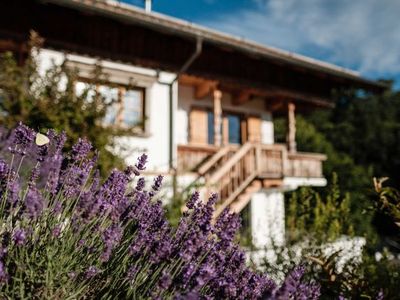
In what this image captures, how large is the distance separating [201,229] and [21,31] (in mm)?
9562

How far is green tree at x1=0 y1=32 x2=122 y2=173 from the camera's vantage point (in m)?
7.25

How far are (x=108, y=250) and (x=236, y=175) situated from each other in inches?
357

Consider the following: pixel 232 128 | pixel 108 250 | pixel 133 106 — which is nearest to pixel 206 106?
pixel 232 128

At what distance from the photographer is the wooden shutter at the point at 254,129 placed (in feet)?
50.0

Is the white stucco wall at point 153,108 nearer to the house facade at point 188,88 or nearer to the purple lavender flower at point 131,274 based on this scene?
the house facade at point 188,88

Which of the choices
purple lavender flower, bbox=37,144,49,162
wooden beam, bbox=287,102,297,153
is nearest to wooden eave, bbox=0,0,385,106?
wooden beam, bbox=287,102,297,153

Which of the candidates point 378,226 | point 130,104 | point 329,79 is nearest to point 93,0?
point 130,104

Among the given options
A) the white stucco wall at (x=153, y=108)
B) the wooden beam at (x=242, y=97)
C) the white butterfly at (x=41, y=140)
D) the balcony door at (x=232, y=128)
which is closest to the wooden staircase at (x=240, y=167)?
the white stucco wall at (x=153, y=108)

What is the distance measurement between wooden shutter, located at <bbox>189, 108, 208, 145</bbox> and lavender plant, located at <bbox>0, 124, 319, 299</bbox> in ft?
36.1

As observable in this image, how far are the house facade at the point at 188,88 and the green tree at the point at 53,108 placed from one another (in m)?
0.65

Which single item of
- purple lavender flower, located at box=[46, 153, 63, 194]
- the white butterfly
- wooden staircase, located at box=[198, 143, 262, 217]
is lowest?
purple lavender flower, located at box=[46, 153, 63, 194]

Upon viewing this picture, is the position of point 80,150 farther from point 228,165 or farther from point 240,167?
point 240,167

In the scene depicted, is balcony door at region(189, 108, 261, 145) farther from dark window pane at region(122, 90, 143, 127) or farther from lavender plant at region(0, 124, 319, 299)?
lavender plant at region(0, 124, 319, 299)

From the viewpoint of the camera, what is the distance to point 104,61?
1130cm
